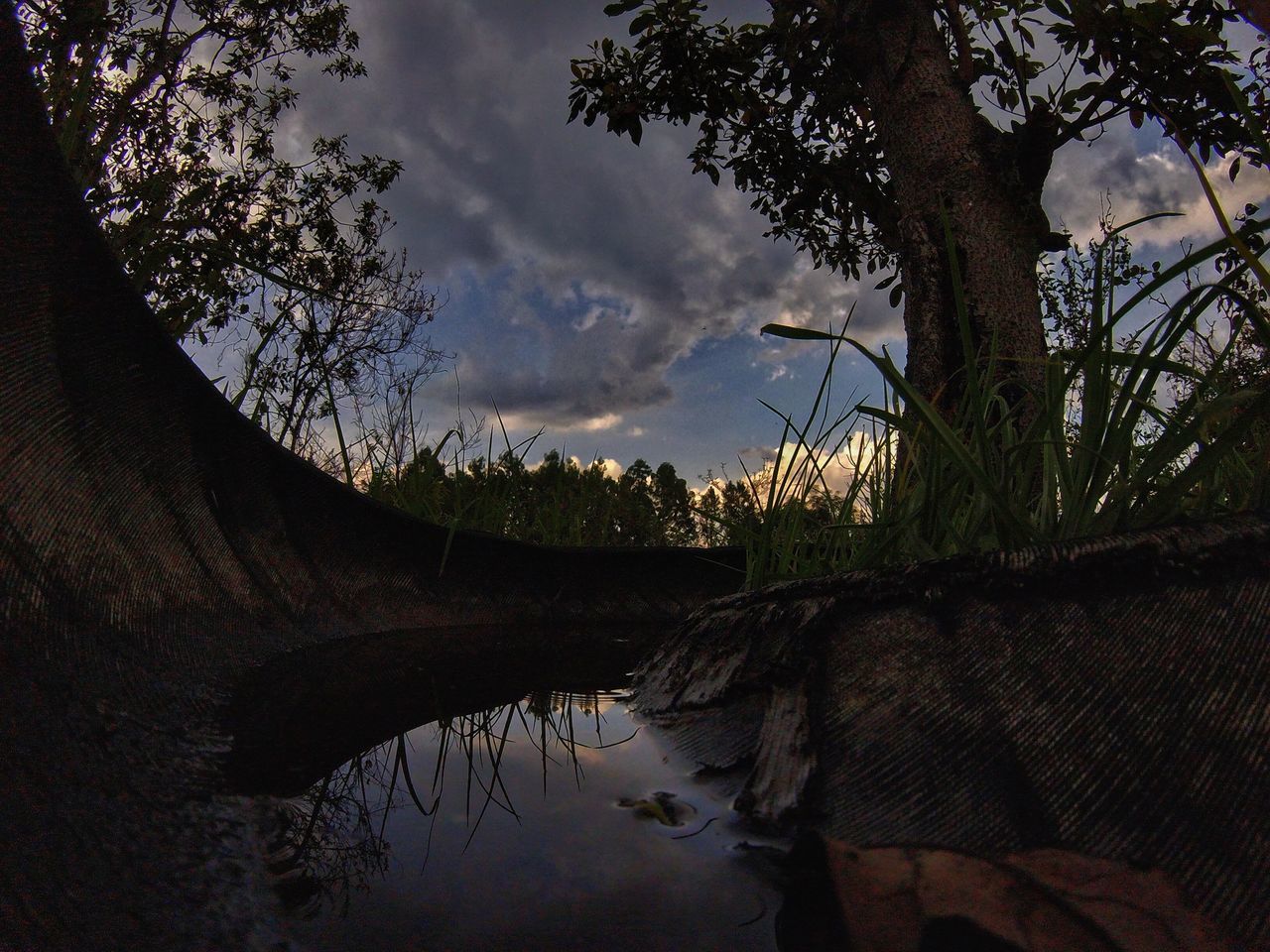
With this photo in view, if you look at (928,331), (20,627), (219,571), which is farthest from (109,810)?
(928,331)

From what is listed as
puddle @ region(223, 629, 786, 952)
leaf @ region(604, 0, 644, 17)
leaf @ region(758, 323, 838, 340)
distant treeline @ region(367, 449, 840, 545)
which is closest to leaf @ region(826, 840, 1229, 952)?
puddle @ region(223, 629, 786, 952)

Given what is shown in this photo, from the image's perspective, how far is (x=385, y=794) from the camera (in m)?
0.68

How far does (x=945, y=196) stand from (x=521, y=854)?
3209 millimetres

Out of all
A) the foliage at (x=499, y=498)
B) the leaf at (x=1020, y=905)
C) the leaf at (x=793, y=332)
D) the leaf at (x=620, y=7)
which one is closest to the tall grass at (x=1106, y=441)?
the leaf at (x=793, y=332)

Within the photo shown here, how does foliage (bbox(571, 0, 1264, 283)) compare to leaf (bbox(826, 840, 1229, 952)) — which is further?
foliage (bbox(571, 0, 1264, 283))

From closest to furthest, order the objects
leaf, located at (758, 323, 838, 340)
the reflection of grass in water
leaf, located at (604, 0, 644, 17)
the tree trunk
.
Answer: the reflection of grass in water
leaf, located at (758, 323, 838, 340)
the tree trunk
leaf, located at (604, 0, 644, 17)

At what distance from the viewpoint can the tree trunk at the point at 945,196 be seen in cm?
285

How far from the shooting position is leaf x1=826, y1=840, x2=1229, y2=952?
36 centimetres

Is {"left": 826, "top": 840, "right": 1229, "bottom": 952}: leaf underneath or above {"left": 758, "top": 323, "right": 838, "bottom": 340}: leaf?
underneath

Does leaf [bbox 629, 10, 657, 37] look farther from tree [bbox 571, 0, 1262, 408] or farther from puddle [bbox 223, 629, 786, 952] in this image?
puddle [bbox 223, 629, 786, 952]

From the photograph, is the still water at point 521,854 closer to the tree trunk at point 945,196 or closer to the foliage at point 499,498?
the foliage at point 499,498

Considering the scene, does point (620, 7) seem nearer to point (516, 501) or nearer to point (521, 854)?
point (516, 501)

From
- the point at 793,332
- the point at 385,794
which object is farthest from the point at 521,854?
the point at 793,332

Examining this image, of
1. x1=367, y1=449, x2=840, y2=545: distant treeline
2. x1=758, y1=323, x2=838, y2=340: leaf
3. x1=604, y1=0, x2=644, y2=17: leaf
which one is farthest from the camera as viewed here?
x1=604, y1=0, x2=644, y2=17: leaf
